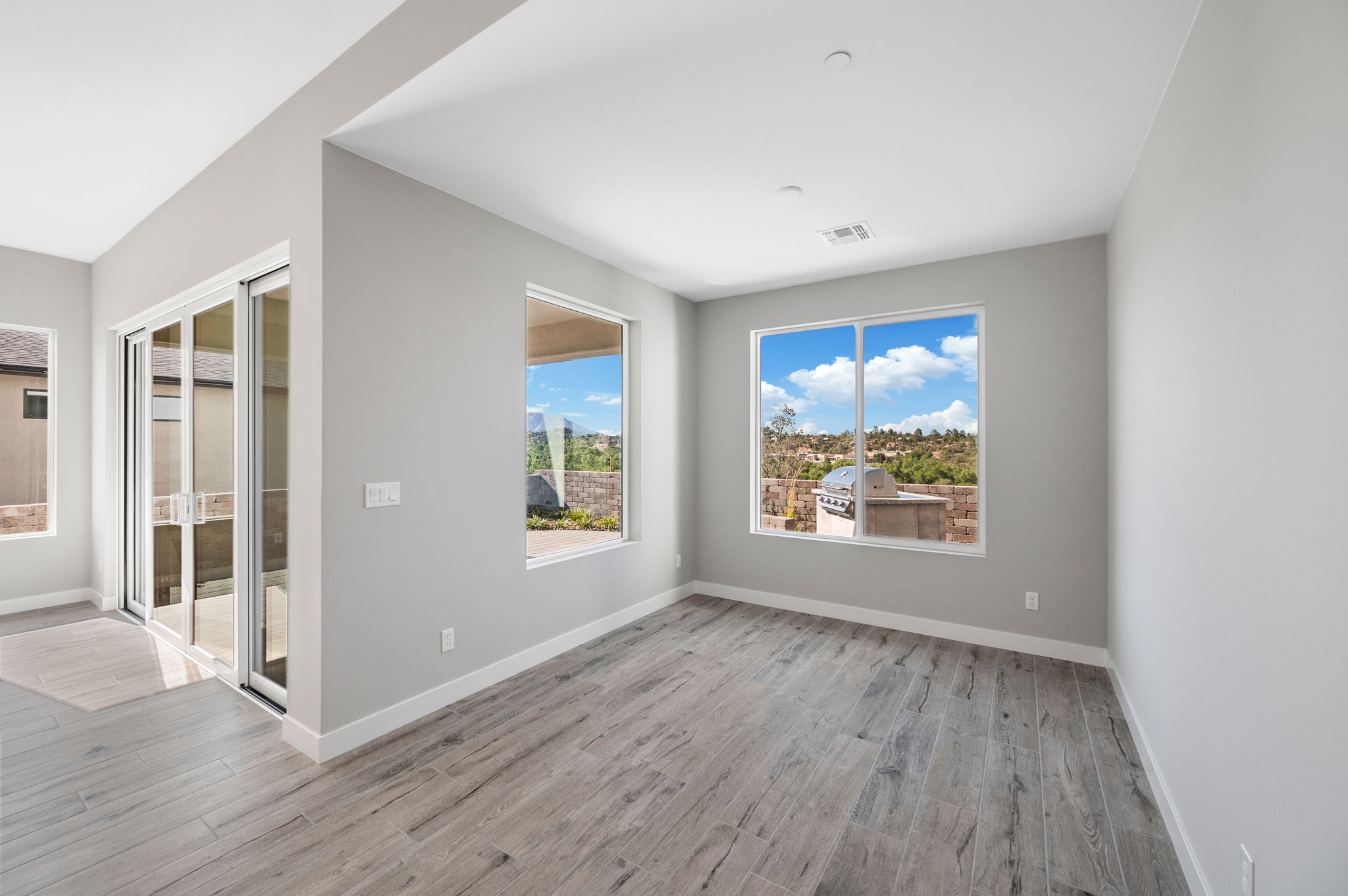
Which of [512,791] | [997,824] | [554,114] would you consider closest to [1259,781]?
[997,824]

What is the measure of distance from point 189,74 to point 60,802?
9.61ft

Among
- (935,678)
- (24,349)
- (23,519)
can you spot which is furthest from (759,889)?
(24,349)

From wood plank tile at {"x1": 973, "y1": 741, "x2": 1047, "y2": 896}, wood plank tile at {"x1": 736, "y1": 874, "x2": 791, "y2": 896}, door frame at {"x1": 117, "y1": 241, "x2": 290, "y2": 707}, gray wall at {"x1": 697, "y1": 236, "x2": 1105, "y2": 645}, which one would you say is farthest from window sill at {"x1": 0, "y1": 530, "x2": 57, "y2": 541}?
wood plank tile at {"x1": 973, "y1": 741, "x2": 1047, "y2": 896}

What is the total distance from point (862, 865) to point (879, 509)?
279cm

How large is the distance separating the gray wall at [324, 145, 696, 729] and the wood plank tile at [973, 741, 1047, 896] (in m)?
2.43

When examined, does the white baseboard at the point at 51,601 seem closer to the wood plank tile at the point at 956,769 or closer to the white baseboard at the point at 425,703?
the white baseboard at the point at 425,703

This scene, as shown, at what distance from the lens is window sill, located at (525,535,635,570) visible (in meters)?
3.53

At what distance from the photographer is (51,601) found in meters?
4.50

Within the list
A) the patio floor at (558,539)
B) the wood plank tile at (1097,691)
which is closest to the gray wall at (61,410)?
the patio floor at (558,539)

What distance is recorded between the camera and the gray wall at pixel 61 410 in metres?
4.32

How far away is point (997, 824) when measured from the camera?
6.75 feet

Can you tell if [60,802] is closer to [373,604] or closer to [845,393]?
[373,604]

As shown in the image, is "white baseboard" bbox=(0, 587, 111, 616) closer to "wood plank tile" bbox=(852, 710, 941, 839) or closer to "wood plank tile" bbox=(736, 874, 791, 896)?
"wood plank tile" bbox=(736, 874, 791, 896)

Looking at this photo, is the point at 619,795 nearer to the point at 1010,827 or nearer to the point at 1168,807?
the point at 1010,827
